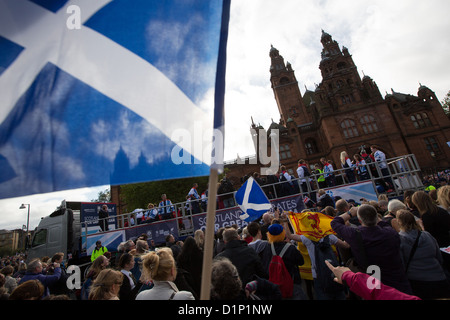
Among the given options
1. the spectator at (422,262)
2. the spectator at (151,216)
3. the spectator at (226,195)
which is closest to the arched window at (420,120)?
the spectator at (226,195)

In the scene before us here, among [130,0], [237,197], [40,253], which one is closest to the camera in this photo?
[130,0]

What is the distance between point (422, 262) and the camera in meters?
2.85

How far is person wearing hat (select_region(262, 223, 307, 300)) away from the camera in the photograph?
10.6 feet

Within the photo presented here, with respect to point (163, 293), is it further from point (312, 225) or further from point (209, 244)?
point (312, 225)

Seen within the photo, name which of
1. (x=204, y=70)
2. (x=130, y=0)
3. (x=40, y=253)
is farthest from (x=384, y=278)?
(x=40, y=253)

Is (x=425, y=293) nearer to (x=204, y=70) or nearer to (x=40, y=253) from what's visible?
(x=204, y=70)

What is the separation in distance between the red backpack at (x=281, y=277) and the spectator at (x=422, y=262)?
1442 mm

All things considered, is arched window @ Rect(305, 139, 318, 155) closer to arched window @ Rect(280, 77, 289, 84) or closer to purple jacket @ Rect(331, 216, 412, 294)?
arched window @ Rect(280, 77, 289, 84)

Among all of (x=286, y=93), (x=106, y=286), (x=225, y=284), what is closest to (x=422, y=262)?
(x=225, y=284)

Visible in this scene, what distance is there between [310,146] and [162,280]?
117 feet

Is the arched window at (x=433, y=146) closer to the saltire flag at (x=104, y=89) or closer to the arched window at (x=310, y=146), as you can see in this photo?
the arched window at (x=310, y=146)

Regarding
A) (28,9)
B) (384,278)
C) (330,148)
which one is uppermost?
(330,148)

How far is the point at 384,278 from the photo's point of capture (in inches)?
111
